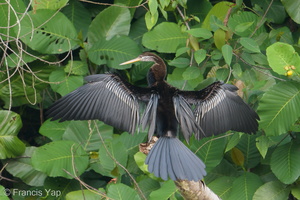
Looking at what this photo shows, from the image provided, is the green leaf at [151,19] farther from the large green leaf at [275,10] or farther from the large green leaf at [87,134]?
the large green leaf at [275,10]

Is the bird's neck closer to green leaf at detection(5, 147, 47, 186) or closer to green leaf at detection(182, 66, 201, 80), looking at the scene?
green leaf at detection(182, 66, 201, 80)

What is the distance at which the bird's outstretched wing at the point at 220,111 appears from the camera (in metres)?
4.12

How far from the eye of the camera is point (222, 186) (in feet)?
15.1

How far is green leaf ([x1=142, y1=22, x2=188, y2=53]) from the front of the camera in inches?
196

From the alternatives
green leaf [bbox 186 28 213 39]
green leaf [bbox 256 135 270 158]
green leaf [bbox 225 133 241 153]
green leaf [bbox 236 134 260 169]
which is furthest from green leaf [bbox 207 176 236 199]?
green leaf [bbox 186 28 213 39]

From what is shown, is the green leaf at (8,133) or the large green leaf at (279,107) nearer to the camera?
the large green leaf at (279,107)

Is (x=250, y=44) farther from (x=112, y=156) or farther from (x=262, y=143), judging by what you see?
(x=112, y=156)

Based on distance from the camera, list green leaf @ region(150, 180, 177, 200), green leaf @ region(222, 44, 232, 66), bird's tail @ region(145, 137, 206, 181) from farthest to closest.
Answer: green leaf @ region(222, 44, 232, 66) < green leaf @ region(150, 180, 177, 200) < bird's tail @ region(145, 137, 206, 181)

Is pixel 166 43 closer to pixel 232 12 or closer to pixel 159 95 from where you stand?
pixel 232 12

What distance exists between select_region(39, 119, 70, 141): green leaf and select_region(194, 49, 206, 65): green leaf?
105cm

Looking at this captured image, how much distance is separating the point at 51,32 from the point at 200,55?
1.07 m

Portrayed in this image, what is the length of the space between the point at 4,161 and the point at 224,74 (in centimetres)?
162

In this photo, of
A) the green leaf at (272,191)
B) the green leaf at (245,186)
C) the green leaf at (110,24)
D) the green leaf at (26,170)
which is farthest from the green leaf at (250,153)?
the green leaf at (26,170)

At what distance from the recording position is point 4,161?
495 cm
